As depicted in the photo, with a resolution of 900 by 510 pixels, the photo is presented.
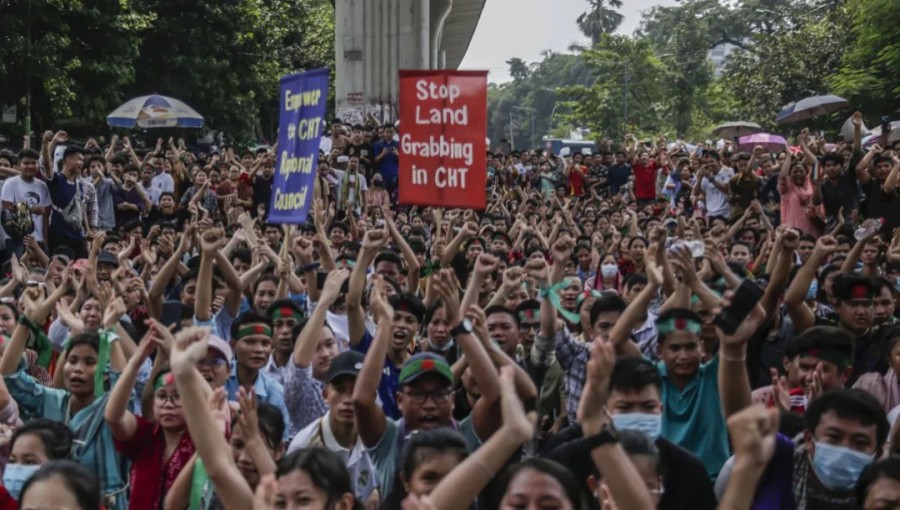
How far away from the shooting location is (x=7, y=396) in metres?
6.14

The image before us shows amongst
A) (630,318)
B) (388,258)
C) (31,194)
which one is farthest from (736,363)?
(31,194)

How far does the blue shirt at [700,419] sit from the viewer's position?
19.0 feet

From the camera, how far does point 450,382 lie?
5.52m

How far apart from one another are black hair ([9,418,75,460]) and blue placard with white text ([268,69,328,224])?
3.83 metres

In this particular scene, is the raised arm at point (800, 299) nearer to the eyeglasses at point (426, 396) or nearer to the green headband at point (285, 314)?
the eyeglasses at point (426, 396)

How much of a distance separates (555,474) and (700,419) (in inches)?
68.7

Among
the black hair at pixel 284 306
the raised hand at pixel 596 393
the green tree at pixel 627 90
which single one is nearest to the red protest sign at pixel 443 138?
the black hair at pixel 284 306

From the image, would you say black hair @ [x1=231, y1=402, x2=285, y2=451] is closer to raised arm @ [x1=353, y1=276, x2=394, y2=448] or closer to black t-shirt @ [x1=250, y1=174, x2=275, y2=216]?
raised arm @ [x1=353, y1=276, x2=394, y2=448]

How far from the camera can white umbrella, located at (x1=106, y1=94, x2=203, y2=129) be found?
26.3 metres

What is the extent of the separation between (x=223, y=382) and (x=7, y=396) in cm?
93

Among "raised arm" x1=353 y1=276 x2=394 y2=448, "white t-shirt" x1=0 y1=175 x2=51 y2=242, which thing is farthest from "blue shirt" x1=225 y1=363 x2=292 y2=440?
"white t-shirt" x1=0 y1=175 x2=51 y2=242

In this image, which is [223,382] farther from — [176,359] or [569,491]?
[569,491]

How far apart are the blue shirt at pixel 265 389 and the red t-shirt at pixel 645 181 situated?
1609 cm

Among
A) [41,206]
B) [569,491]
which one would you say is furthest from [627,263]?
[569,491]
